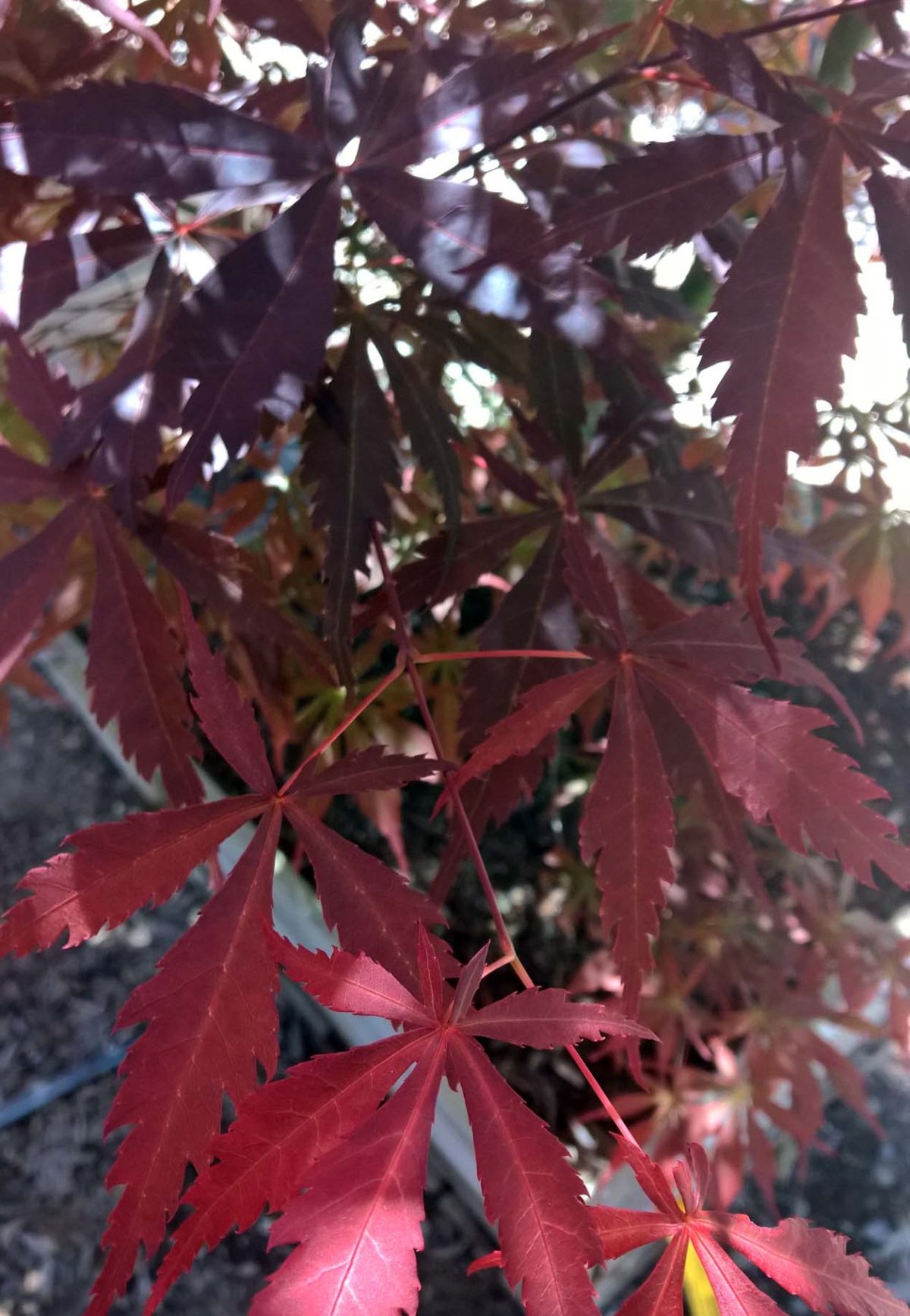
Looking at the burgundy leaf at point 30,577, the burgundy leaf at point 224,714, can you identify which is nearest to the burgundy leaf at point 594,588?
the burgundy leaf at point 224,714

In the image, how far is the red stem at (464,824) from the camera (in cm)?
39

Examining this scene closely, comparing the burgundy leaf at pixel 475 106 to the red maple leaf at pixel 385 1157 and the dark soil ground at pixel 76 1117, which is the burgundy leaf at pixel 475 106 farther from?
the dark soil ground at pixel 76 1117

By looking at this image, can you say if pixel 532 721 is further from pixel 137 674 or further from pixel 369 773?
pixel 137 674

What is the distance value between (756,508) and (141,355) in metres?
0.39

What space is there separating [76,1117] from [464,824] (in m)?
0.95

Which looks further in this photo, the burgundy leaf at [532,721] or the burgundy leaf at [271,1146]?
the burgundy leaf at [532,721]

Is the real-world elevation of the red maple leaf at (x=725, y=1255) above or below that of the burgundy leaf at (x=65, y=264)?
below

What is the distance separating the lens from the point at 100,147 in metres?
0.46

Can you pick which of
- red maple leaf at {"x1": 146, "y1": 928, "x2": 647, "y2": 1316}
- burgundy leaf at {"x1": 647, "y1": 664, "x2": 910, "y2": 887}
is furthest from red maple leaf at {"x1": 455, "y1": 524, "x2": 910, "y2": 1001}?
red maple leaf at {"x1": 146, "y1": 928, "x2": 647, "y2": 1316}

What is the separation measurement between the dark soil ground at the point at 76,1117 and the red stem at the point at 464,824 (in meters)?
0.68

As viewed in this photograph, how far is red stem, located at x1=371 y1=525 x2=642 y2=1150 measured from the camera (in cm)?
39

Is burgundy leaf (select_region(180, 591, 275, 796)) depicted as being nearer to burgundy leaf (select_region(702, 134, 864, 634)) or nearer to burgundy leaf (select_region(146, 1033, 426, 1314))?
burgundy leaf (select_region(146, 1033, 426, 1314))

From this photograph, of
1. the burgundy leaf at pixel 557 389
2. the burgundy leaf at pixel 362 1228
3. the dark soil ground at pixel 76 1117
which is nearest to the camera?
the burgundy leaf at pixel 362 1228

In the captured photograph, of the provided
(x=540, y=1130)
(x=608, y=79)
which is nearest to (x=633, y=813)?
(x=540, y=1130)
